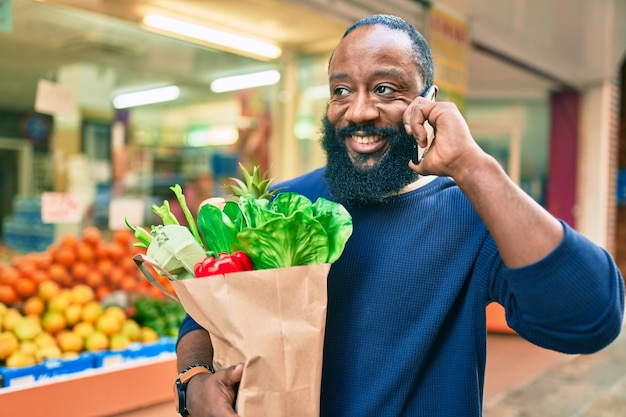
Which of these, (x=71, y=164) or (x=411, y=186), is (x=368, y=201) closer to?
(x=411, y=186)

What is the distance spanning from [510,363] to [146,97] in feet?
17.4

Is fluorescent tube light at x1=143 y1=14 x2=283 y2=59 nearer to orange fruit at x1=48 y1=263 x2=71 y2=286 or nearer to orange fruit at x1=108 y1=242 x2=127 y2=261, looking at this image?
orange fruit at x1=108 y1=242 x2=127 y2=261

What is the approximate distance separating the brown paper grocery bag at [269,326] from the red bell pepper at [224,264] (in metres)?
0.03

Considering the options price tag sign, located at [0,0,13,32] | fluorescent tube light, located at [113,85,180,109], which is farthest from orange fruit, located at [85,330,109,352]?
fluorescent tube light, located at [113,85,180,109]

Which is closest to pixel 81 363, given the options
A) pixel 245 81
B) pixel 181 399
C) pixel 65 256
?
pixel 65 256

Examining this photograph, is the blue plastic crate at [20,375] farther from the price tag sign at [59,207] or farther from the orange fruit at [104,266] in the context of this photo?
the price tag sign at [59,207]

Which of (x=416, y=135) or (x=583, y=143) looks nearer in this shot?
(x=416, y=135)

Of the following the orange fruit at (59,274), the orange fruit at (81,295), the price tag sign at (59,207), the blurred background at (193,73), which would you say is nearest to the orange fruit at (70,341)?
the orange fruit at (81,295)

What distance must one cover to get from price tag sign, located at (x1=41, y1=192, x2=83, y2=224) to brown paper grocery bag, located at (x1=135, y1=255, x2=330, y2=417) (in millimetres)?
3656

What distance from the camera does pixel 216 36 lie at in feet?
18.0

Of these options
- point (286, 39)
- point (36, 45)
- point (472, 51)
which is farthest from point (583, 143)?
point (36, 45)

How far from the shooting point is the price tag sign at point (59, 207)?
4590mm

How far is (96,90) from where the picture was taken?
21.5 ft

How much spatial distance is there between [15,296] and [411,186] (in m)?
3.11
